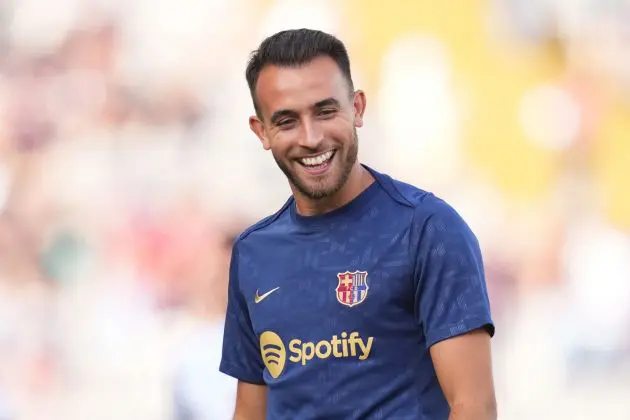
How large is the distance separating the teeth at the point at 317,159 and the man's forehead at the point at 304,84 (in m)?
0.10

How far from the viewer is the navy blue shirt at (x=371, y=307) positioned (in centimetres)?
180

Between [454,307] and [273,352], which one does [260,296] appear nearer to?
[273,352]

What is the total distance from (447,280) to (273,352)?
0.39m

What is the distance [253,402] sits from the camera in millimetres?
2178

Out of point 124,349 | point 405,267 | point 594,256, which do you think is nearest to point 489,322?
point 405,267


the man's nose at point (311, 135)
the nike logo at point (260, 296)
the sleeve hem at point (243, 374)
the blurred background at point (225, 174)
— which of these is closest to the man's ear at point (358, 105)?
the man's nose at point (311, 135)

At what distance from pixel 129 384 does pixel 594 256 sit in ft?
4.79

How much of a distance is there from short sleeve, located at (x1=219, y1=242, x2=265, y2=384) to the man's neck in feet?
0.80

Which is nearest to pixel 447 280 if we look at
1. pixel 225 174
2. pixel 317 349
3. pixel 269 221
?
pixel 317 349

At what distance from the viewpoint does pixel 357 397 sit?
5.98 feet

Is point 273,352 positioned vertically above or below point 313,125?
below

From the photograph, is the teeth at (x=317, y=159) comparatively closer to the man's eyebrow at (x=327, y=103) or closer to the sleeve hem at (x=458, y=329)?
the man's eyebrow at (x=327, y=103)

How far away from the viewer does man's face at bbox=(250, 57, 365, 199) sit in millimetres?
1903

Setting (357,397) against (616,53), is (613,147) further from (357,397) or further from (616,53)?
(357,397)
